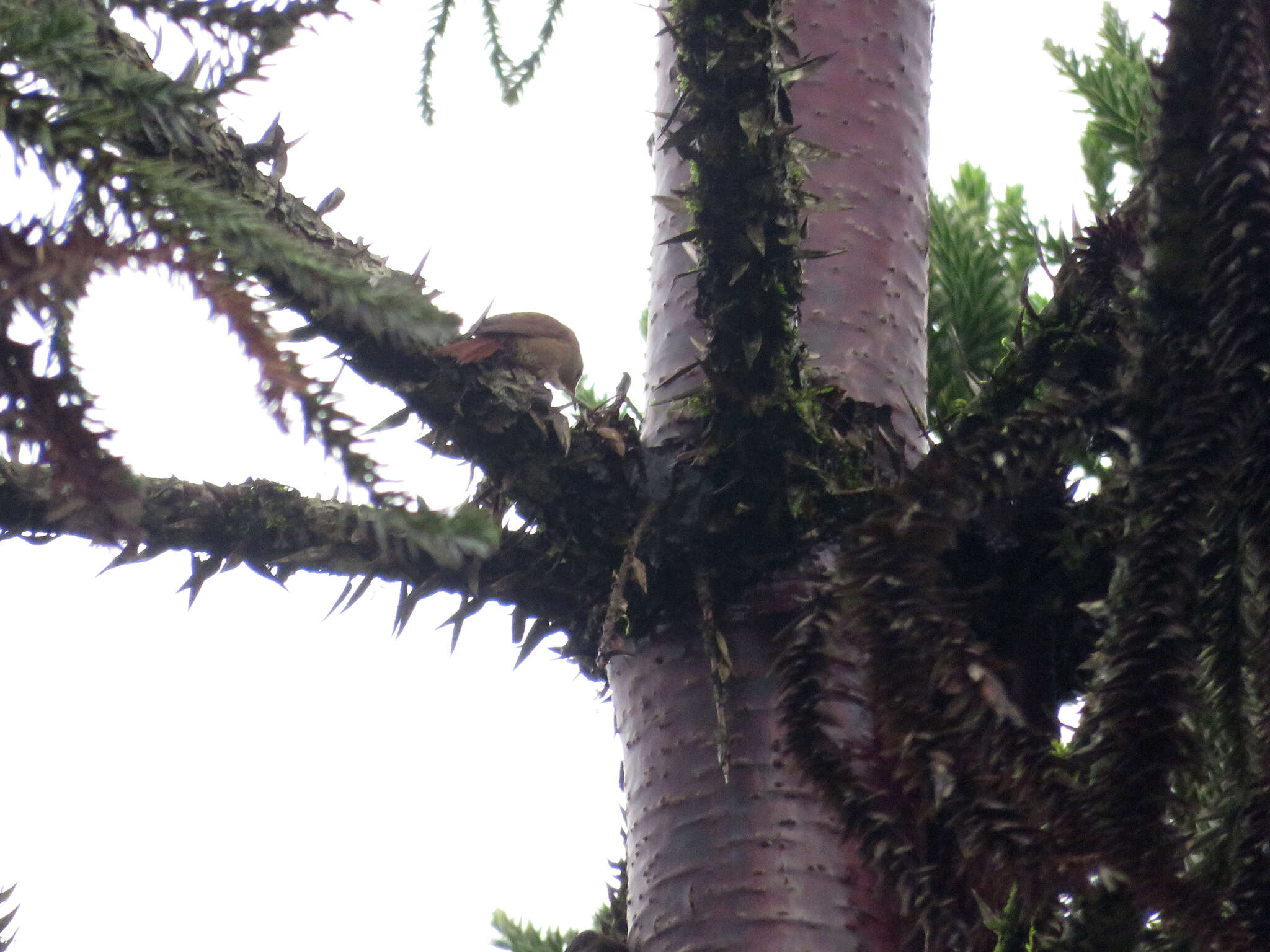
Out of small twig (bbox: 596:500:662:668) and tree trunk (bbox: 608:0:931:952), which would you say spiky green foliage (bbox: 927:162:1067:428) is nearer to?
tree trunk (bbox: 608:0:931:952)

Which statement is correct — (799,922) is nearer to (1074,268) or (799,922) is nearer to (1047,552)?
(1047,552)

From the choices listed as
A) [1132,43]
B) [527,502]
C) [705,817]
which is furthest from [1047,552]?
[1132,43]

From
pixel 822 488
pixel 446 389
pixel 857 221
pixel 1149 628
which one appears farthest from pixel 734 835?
pixel 857 221

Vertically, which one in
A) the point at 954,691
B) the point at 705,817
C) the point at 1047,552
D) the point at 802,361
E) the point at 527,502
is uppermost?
the point at 802,361

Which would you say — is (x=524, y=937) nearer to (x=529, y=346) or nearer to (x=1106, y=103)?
(x=529, y=346)

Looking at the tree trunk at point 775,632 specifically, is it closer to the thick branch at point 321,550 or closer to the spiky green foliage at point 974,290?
the thick branch at point 321,550

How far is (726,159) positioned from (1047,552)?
2.25 ft

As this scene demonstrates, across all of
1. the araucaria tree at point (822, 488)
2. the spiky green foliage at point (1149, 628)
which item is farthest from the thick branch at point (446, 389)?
the spiky green foliage at point (1149, 628)

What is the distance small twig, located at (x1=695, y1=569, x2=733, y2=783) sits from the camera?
1641 millimetres

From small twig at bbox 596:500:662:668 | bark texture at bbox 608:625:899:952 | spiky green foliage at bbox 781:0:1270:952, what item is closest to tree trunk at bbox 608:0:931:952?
bark texture at bbox 608:625:899:952

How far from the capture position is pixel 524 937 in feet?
9.39

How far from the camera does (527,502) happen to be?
1.82 meters

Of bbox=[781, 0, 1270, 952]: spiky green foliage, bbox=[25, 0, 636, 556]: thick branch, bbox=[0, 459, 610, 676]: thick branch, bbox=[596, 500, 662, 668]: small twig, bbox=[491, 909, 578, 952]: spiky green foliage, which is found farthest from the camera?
bbox=[491, 909, 578, 952]: spiky green foliage

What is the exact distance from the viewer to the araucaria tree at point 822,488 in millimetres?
731
